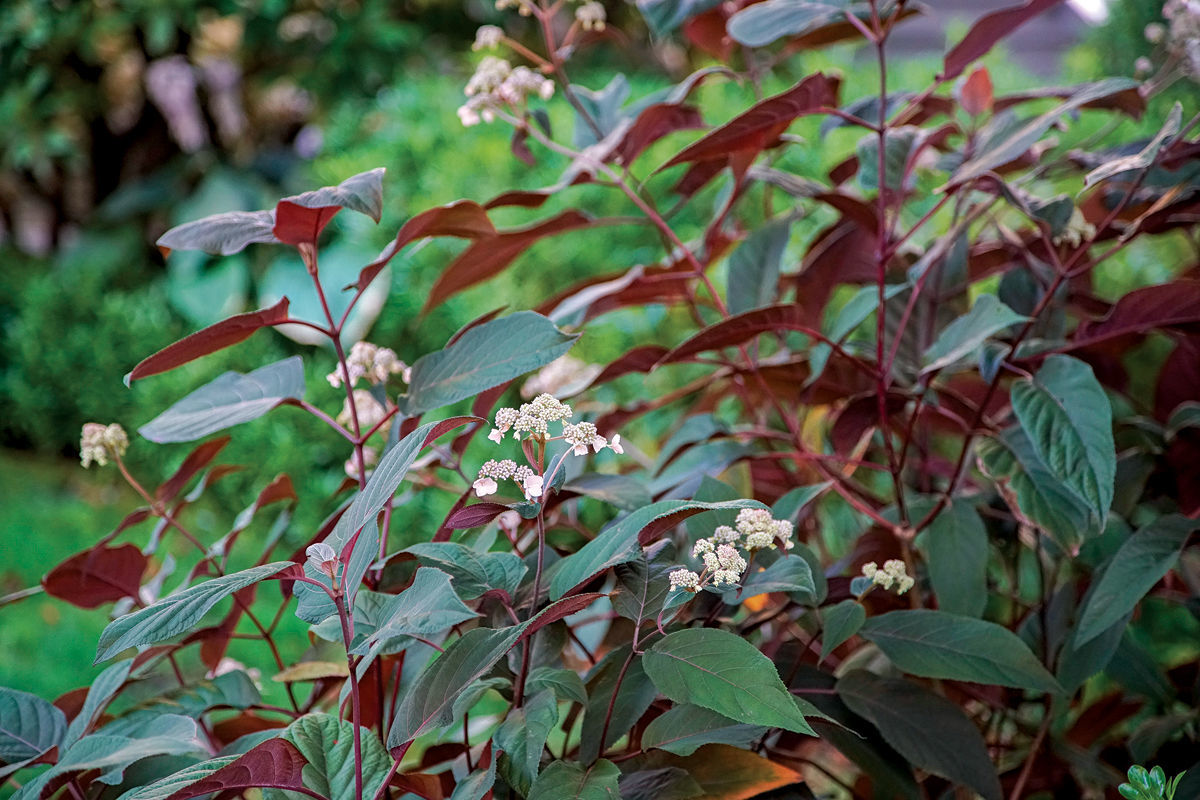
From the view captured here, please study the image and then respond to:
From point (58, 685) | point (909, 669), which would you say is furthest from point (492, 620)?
point (58, 685)

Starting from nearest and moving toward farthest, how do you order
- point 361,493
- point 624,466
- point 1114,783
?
point 361,493 → point 1114,783 → point 624,466

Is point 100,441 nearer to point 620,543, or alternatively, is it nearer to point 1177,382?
point 620,543

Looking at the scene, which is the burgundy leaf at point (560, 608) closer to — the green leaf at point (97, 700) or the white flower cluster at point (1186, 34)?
the green leaf at point (97, 700)

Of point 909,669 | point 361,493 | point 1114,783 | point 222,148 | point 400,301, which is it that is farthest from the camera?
point 222,148

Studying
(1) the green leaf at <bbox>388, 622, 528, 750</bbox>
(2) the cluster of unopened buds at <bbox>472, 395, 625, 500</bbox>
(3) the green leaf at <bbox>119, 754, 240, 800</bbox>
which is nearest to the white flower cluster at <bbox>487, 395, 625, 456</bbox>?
(2) the cluster of unopened buds at <bbox>472, 395, 625, 500</bbox>

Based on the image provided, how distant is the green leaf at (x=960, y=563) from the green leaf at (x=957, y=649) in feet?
0.26

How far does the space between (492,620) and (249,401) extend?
0.23 m

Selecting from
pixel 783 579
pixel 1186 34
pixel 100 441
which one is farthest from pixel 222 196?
pixel 783 579

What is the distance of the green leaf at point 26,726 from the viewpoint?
599 mm

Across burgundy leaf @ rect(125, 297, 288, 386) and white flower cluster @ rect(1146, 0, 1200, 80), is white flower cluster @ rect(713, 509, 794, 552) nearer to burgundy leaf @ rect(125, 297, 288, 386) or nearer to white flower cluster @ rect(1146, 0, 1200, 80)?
burgundy leaf @ rect(125, 297, 288, 386)

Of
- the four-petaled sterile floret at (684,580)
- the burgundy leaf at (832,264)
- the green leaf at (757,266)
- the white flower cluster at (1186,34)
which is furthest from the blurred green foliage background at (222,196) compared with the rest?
the four-petaled sterile floret at (684,580)

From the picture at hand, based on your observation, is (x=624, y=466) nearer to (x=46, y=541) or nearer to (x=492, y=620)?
(x=492, y=620)

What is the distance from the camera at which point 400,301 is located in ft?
6.86

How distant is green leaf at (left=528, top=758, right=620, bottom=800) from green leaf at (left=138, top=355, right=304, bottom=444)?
11.9 inches
